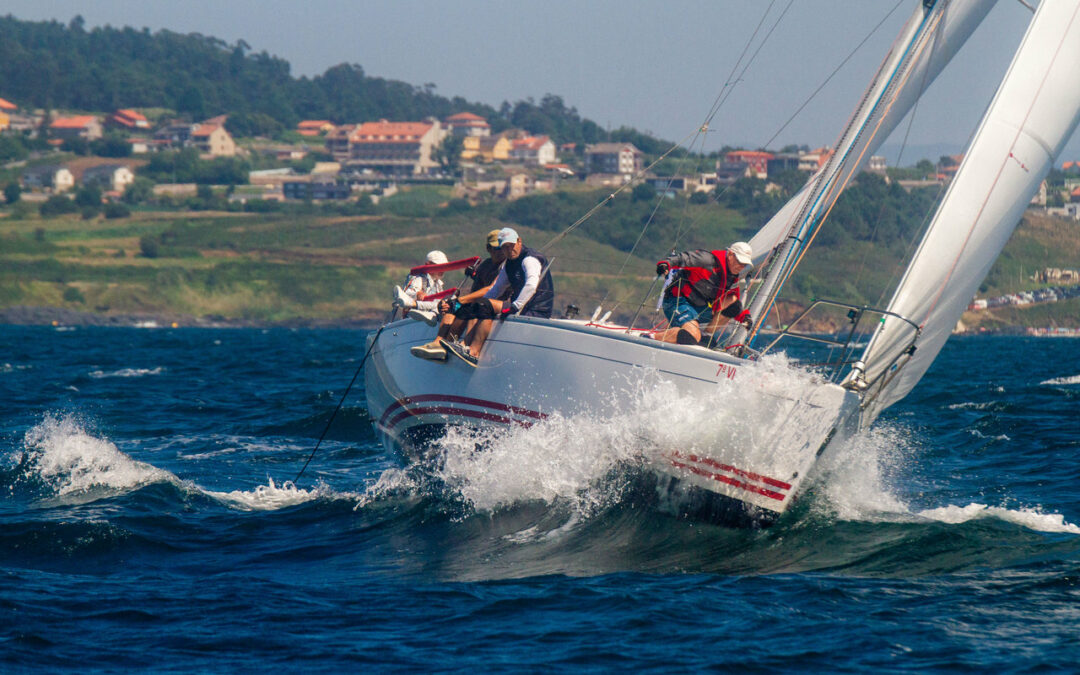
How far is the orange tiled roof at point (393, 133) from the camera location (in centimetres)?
16075

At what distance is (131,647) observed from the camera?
19.4 feet

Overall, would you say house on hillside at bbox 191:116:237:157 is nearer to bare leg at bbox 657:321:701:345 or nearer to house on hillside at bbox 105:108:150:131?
house on hillside at bbox 105:108:150:131

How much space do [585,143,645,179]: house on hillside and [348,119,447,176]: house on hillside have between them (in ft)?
91.0

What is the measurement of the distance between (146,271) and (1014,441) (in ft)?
274

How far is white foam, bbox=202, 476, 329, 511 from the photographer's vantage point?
32.1 feet

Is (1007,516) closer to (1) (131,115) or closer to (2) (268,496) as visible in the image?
(2) (268,496)

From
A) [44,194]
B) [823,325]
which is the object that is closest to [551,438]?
[823,325]

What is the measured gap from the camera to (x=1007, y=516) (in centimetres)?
872

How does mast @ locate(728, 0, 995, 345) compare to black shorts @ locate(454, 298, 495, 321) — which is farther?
black shorts @ locate(454, 298, 495, 321)

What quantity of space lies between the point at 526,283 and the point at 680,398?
1996 mm

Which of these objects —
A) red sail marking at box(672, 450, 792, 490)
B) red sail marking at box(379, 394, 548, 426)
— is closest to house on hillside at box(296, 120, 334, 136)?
red sail marking at box(379, 394, 548, 426)

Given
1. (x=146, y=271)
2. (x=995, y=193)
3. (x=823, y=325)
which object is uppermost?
(x=995, y=193)

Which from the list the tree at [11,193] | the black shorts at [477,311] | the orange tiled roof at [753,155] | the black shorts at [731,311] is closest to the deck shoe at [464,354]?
the black shorts at [477,311]

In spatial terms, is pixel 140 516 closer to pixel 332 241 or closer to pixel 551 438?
pixel 551 438
